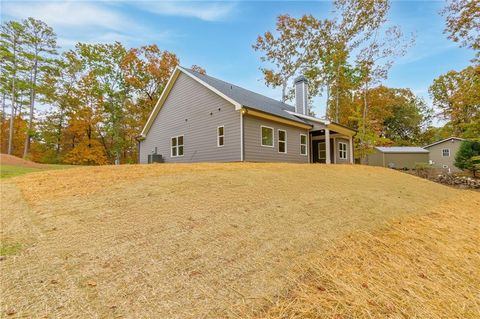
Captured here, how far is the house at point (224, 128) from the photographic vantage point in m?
11.1

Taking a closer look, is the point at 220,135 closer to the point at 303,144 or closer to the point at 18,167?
the point at 303,144

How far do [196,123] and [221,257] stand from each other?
36.4 feet

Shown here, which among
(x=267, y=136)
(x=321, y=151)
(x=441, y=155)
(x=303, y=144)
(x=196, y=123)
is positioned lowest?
(x=441, y=155)

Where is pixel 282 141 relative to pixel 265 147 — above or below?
above

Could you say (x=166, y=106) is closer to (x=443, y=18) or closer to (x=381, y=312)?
(x=381, y=312)

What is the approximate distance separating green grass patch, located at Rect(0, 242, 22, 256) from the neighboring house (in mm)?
32955

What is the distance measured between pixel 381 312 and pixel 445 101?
128ft

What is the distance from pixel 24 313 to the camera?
161 cm

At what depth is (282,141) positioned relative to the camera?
1270 centimetres

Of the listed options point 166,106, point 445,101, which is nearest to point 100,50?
point 166,106

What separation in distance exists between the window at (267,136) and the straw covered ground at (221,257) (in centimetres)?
731

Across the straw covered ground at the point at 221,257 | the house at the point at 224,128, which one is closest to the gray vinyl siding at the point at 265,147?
the house at the point at 224,128

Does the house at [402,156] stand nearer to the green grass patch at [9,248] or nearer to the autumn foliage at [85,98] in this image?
the autumn foliage at [85,98]

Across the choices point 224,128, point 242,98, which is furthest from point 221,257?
point 242,98
